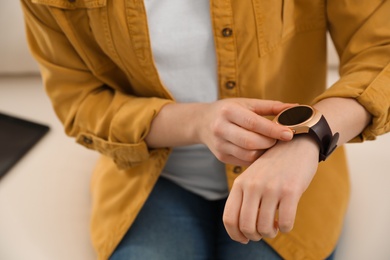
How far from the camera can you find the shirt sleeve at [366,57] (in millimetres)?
631

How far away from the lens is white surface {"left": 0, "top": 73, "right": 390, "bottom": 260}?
833mm

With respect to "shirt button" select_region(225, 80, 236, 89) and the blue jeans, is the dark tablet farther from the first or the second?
"shirt button" select_region(225, 80, 236, 89)

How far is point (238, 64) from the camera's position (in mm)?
706

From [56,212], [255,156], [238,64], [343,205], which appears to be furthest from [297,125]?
[56,212]

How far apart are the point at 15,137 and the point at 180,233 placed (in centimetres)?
56

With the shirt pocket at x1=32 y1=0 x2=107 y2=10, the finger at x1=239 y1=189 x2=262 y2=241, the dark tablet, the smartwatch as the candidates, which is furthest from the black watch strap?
the dark tablet

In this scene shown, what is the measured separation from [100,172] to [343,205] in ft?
1.56

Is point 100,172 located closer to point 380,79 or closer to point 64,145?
point 64,145

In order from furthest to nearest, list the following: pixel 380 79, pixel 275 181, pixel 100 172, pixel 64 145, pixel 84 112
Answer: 1. pixel 64 145
2. pixel 100 172
3. pixel 84 112
4. pixel 380 79
5. pixel 275 181

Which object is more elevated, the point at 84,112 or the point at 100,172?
the point at 84,112

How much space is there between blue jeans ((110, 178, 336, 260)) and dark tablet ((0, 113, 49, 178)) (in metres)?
0.41

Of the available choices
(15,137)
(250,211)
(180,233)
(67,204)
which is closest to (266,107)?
(250,211)

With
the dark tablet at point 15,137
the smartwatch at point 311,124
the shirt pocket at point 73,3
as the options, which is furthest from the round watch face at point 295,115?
the dark tablet at point 15,137

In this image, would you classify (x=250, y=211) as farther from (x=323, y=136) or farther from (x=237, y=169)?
(x=237, y=169)
